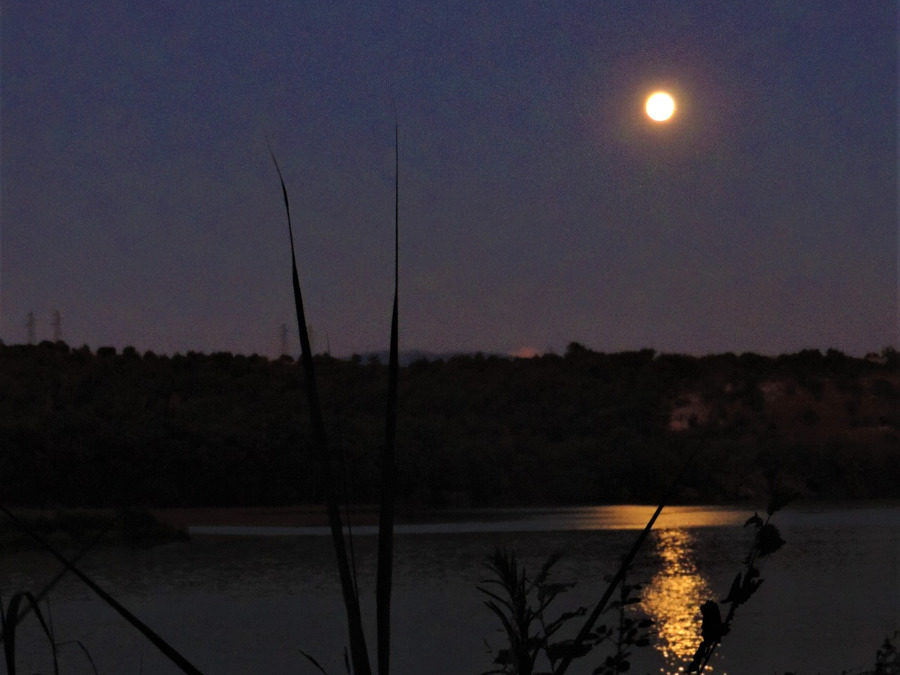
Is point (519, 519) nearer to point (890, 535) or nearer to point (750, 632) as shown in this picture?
point (890, 535)

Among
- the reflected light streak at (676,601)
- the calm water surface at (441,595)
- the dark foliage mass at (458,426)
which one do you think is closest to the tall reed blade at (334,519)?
the calm water surface at (441,595)

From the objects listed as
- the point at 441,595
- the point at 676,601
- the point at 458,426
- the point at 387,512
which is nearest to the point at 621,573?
the point at 387,512

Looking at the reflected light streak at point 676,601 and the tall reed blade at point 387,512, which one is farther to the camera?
the reflected light streak at point 676,601

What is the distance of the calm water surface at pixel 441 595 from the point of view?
7.18 meters

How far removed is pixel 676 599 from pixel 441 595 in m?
1.71

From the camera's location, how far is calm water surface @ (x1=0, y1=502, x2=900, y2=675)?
7.18 meters

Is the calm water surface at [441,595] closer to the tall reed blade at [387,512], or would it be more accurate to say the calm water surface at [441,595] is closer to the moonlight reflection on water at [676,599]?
the moonlight reflection on water at [676,599]

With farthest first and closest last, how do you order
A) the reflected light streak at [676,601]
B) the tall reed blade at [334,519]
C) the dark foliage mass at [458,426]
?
the dark foliage mass at [458,426] < the reflected light streak at [676,601] < the tall reed blade at [334,519]

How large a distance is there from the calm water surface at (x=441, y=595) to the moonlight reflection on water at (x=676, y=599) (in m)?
0.02

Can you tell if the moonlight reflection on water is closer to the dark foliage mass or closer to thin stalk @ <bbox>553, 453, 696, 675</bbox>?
the dark foliage mass

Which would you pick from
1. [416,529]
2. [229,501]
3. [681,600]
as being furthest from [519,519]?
[681,600]

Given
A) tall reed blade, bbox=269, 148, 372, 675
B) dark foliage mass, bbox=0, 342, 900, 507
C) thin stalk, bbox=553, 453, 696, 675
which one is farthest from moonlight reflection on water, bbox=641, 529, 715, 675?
tall reed blade, bbox=269, 148, 372, 675

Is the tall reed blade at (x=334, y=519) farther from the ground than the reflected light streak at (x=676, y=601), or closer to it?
farther from the ground

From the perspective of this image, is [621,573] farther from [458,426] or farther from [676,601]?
[458,426]
